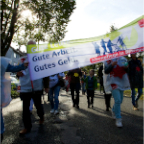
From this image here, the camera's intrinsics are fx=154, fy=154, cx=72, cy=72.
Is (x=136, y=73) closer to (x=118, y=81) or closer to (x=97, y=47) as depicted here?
(x=118, y=81)

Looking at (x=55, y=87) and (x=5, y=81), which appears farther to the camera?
(x=55, y=87)

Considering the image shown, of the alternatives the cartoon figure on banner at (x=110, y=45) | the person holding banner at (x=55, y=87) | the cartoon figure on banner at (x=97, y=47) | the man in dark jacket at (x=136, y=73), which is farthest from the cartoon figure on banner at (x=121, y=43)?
the person holding banner at (x=55, y=87)

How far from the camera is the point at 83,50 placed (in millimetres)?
3148

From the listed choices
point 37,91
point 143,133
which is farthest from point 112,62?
point 37,91

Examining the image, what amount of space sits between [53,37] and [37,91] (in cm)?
896

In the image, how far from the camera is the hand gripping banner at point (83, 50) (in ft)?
9.50

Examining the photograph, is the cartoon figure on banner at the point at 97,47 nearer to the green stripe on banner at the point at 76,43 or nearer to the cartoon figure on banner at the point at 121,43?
the green stripe on banner at the point at 76,43

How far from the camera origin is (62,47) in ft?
10.1

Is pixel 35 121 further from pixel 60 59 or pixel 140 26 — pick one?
pixel 140 26

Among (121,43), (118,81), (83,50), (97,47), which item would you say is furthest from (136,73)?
(83,50)

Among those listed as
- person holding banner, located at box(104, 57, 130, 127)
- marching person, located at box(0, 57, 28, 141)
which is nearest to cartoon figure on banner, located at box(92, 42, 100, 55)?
person holding banner, located at box(104, 57, 130, 127)

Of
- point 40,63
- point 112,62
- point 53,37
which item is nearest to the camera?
point 40,63

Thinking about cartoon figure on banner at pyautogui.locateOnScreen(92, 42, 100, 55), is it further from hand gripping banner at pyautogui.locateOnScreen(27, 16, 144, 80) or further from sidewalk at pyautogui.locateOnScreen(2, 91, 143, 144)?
sidewalk at pyautogui.locateOnScreen(2, 91, 143, 144)

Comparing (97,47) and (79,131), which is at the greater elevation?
(97,47)
